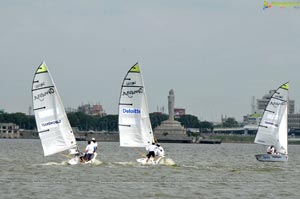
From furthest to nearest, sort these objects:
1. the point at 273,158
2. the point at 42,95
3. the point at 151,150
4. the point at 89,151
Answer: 1. the point at 273,158
2. the point at 151,150
3. the point at 89,151
4. the point at 42,95

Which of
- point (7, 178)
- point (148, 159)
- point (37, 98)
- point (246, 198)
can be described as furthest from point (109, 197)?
point (148, 159)

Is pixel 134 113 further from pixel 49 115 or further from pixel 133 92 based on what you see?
pixel 49 115

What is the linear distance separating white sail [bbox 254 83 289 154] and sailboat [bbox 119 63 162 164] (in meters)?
19.0

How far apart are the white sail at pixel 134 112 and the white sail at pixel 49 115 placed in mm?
3952

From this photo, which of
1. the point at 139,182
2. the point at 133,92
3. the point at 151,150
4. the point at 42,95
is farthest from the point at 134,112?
the point at 139,182

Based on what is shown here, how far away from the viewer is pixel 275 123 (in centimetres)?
6862

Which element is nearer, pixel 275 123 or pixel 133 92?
pixel 133 92

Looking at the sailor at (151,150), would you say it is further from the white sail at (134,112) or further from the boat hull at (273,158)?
the boat hull at (273,158)

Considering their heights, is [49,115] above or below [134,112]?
below

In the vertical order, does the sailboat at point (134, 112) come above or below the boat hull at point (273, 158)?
above

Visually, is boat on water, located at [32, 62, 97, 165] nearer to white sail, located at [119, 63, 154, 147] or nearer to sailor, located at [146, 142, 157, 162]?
white sail, located at [119, 63, 154, 147]

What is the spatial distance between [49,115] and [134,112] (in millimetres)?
5825

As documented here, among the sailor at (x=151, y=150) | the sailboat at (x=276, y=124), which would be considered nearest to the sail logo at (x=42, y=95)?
the sailor at (x=151, y=150)

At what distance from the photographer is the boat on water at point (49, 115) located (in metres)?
47.1
